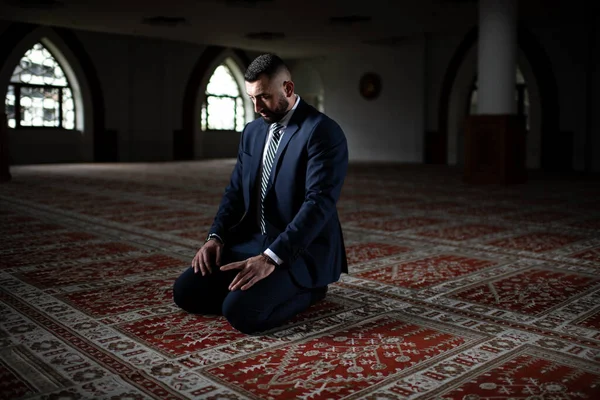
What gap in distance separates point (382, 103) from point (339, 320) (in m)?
14.0

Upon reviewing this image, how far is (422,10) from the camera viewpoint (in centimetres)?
1167

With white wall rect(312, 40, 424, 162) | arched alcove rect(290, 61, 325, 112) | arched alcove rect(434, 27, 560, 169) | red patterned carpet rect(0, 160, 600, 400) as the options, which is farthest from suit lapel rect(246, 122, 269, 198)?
arched alcove rect(290, 61, 325, 112)

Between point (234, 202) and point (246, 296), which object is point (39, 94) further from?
point (246, 296)

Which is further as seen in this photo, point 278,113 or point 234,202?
point 234,202

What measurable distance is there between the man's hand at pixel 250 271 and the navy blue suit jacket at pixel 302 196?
0.07 metres

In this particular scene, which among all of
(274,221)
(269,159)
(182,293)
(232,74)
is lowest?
(182,293)

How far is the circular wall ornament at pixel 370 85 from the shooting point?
Result: 16.1 m

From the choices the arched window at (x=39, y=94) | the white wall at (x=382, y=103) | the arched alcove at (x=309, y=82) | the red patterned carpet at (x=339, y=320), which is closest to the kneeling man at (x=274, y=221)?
the red patterned carpet at (x=339, y=320)

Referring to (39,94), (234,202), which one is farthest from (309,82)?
(234,202)

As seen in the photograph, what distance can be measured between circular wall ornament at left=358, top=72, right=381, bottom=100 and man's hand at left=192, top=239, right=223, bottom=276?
14051 mm

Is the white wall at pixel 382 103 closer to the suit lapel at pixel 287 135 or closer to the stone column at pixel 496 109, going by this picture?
the stone column at pixel 496 109

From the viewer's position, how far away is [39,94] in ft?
45.0

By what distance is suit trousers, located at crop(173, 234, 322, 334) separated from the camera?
7.61 feet

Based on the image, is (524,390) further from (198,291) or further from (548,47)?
(548,47)
